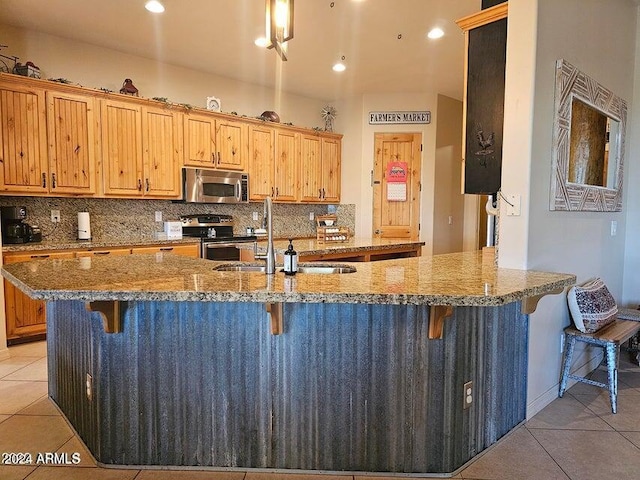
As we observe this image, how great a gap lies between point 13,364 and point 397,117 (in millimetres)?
5361

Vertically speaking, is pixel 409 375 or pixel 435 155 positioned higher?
pixel 435 155

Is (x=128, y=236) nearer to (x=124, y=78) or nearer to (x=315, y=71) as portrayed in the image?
(x=124, y=78)

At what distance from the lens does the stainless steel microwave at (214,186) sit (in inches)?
199

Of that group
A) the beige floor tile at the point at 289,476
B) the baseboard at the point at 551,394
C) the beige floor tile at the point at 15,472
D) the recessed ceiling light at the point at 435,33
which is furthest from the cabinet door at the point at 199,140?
the baseboard at the point at 551,394

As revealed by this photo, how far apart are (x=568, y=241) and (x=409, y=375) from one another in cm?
171

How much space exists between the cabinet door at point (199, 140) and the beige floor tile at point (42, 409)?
2964 millimetres

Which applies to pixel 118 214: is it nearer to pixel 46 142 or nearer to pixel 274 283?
pixel 46 142

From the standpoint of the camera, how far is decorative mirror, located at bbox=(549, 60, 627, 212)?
107 inches

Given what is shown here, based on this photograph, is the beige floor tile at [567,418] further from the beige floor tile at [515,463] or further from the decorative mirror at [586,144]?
the decorative mirror at [586,144]

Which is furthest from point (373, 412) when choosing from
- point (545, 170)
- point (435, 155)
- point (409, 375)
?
point (435, 155)

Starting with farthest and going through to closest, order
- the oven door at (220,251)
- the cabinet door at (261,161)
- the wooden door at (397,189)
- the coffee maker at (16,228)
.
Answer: the wooden door at (397,189) → the cabinet door at (261,161) → the oven door at (220,251) → the coffee maker at (16,228)

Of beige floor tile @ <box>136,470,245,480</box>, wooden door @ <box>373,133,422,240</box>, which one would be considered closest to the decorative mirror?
beige floor tile @ <box>136,470,245,480</box>

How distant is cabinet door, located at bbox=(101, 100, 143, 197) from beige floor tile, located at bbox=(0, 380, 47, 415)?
2.03 m

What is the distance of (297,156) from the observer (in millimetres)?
6176
